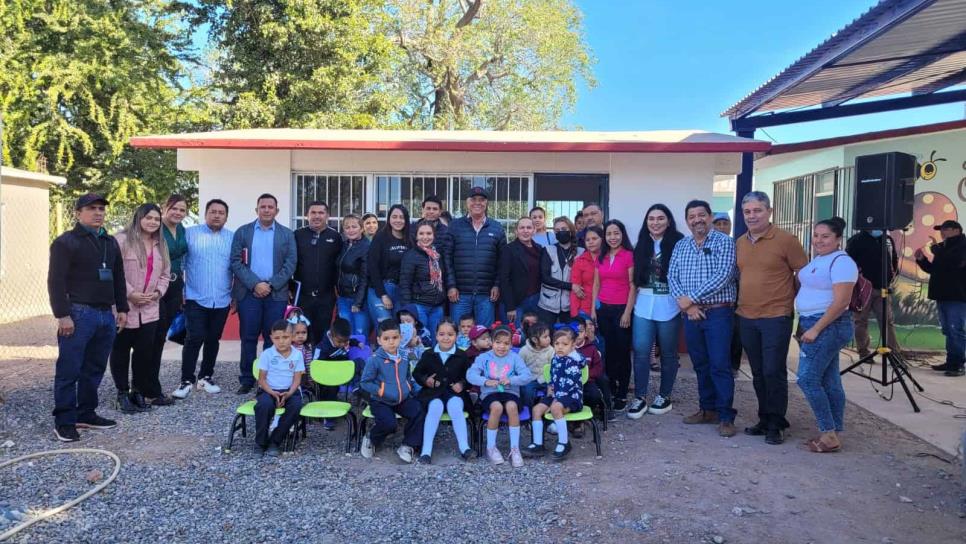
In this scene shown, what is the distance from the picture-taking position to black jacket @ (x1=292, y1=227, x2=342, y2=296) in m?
6.02

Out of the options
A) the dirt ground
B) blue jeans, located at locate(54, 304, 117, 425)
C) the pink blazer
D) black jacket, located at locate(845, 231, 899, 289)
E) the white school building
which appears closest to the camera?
the dirt ground

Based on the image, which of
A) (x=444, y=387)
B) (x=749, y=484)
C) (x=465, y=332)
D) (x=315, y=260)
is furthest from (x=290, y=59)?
(x=749, y=484)

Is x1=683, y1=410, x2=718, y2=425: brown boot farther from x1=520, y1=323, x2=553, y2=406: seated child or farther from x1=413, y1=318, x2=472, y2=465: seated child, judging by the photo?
x1=413, y1=318, x2=472, y2=465: seated child

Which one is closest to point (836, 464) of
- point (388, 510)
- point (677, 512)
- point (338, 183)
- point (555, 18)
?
point (677, 512)

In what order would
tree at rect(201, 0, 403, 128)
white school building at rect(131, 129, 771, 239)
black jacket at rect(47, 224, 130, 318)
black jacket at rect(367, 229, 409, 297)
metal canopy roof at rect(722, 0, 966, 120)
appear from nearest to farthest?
black jacket at rect(47, 224, 130, 318), black jacket at rect(367, 229, 409, 297), metal canopy roof at rect(722, 0, 966, 120), white school building at rect(131, 129, 771, 239), tree at rect(201, 0, 403, 128)

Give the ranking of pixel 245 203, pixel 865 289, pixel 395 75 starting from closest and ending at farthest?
pixel 865 289, pixel 245 203, pixel 395 75

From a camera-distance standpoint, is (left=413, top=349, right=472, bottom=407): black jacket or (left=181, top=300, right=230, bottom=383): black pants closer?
(left=413, top=349, right=472, bottom=407): black jacket

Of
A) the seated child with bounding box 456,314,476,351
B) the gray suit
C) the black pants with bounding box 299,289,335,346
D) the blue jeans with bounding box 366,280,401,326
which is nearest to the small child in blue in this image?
the seated child with bounding box 456,314,476,351

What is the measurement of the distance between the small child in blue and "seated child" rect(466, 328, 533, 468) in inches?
5.9

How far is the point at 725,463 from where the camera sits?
14.2 feet

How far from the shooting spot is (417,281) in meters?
5.59

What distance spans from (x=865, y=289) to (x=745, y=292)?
50.8 inches

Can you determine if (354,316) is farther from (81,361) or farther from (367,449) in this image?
(81,361)

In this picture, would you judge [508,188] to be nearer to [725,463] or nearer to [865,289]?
[865,289]
